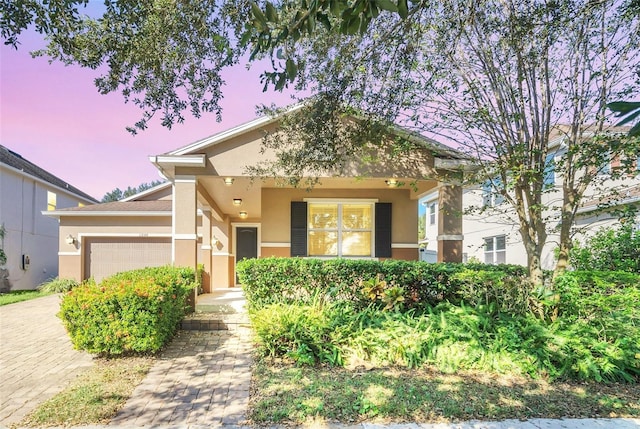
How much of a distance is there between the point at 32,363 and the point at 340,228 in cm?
708

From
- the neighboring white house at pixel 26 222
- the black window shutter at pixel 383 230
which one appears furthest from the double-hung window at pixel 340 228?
the neighboring white house at pixel 26 222

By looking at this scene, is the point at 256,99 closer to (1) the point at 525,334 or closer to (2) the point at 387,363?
(2) the point at 387,363

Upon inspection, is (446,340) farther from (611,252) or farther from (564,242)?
(611,252)

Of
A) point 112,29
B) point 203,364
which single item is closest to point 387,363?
point 203,364

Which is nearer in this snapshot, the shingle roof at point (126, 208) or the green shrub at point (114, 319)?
the green shrub at point (114, 319)

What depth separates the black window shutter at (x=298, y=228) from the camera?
991 cm

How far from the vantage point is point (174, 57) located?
440 centimetres

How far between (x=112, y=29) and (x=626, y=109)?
469 cm

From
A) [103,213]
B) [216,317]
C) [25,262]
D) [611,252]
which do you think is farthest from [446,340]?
[25,262]

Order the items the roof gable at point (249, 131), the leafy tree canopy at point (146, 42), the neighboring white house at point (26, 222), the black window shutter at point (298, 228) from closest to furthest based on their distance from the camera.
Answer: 1. the leafy tree canopy at point (146, 42)
2. the roof gable at point (249, 131)
3. the black window shutter at point (298, 228)
4. the neighboring white house at point (26, 222)

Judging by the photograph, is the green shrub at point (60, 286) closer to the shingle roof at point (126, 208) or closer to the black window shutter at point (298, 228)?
the shingle roof at point (126, 208)

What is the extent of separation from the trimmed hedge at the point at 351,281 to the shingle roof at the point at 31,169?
46.8ft

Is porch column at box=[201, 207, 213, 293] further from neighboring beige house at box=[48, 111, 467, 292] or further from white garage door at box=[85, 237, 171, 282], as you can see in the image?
white garage door at box=[85, 237, 171, 282]

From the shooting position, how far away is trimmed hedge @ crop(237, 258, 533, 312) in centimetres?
666
